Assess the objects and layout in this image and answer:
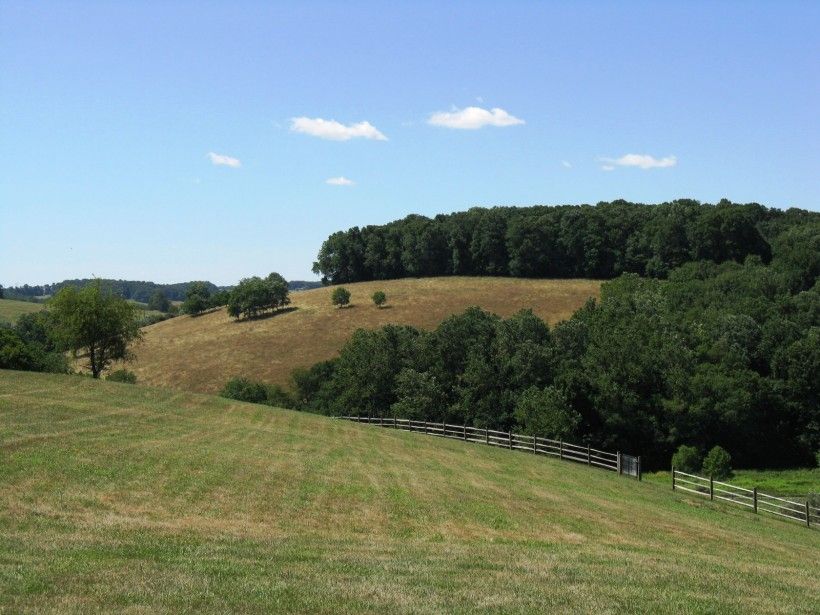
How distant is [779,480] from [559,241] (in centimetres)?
7408

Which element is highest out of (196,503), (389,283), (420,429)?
(389,283)

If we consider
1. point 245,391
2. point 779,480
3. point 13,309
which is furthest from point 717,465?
point 13,309

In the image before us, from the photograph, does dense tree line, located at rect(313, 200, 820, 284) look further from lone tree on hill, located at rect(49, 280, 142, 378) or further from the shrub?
lone tree on hill, located at rect(49, 280, 142, 378)

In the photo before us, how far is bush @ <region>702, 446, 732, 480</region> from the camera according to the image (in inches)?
2301

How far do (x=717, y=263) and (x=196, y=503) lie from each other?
10893 centimetres

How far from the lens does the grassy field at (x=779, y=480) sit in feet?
179

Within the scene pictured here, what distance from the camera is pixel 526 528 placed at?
2194 cm

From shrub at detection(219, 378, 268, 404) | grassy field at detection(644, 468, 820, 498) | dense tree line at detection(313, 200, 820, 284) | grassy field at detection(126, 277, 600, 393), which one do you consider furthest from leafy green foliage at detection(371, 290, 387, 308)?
grassy field at detection(644, 468, 820, 498)

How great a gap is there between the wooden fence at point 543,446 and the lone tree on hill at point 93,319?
83.5 ft

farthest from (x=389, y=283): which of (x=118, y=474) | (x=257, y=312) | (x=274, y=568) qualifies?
(x=274, y=568)

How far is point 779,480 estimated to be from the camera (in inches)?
2386

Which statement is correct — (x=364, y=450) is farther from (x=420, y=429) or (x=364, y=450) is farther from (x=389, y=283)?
(x=389, y=283)

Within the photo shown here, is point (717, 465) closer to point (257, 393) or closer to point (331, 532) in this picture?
point (257, 393)

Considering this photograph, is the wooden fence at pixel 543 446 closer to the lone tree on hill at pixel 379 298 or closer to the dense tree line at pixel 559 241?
Result: the lone tree on hill at pixel 379 298
